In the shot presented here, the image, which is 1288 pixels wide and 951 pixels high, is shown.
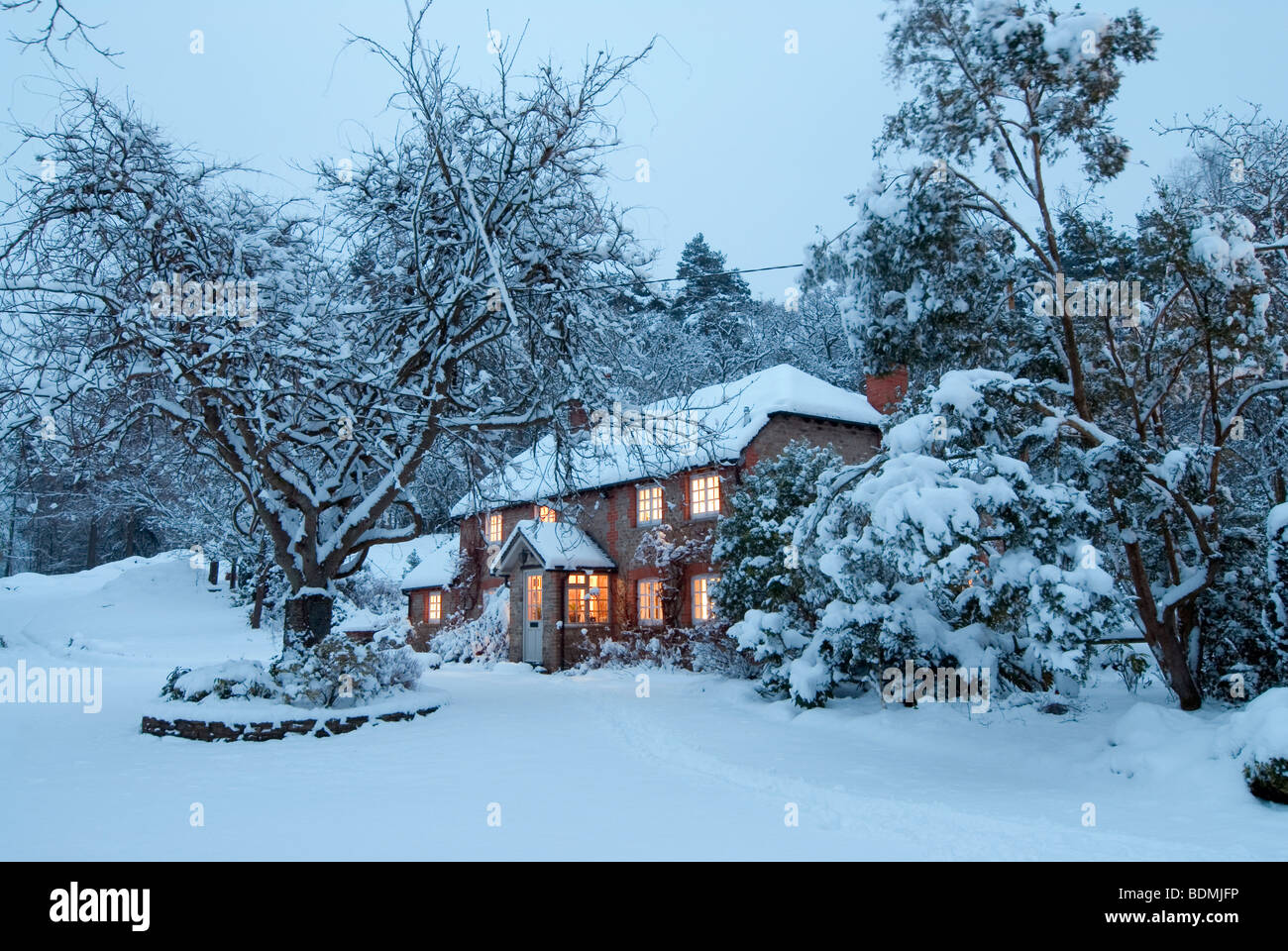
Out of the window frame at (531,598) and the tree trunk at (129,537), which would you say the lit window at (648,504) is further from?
the tree trunk at (129,537)

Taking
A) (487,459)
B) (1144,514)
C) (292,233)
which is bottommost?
(1144,514)

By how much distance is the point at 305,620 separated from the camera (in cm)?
1353

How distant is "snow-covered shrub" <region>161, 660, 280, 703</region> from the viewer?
40.6ft

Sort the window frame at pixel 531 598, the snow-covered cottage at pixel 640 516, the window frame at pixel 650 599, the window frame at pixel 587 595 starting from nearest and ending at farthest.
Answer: the snow-covered cottage at pixel 640 516 → the window frame at pixel 650 599 → the window frame at pixel 587 595 → the window frame at pixel 531 598

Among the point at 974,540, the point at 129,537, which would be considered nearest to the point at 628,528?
the point at 974,540

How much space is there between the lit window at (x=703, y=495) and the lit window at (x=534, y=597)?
18.1ft

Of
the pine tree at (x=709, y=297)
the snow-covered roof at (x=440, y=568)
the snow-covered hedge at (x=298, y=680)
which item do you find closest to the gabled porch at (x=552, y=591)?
the snow-covered roof at (x=440, y=568)

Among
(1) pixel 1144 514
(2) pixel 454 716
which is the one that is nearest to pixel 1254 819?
(1) pixel 1144 514

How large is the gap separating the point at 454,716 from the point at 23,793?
616 centimetres

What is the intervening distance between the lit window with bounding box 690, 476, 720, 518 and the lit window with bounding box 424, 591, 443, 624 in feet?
43.2

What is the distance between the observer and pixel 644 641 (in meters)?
22.3

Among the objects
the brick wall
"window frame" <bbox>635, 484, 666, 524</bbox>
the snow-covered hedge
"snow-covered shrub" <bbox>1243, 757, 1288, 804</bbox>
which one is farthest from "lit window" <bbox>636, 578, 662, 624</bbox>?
"snow-covered shrub" <bbox>1243, 757, 1288, 804</bbox>

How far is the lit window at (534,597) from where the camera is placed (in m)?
24.0
